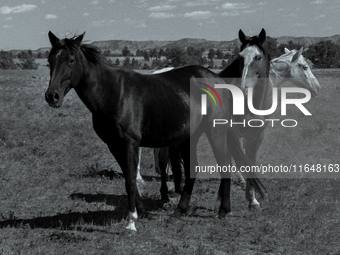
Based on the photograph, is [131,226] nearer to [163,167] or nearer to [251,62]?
[163,167]

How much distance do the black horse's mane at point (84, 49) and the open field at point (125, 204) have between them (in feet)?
7.53

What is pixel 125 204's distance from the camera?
7.07 meters

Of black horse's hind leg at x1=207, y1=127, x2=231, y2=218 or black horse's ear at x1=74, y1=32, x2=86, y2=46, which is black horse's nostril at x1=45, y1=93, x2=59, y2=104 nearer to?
black horse's ear at x1=74, y1=32, x2=86, y2=46

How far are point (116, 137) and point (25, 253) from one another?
173 cm

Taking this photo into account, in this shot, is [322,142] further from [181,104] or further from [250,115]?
[181,104]

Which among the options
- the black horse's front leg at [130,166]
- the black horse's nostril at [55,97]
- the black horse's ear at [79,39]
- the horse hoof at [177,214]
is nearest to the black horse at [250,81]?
the horse hoof at [177,214]

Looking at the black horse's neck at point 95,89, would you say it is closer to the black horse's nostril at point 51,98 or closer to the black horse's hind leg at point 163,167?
the black horse's nostril at point 51,98

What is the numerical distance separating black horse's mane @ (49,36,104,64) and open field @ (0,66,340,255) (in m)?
2.30

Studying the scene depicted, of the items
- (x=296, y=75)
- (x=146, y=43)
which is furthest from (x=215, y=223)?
(x=146, y=43)

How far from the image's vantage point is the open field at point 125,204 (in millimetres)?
4975

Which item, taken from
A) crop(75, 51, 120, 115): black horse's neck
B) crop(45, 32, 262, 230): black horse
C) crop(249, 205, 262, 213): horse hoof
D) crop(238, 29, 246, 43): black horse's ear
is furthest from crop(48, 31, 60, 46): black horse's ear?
crop(249, 205, 262, 213): horse hoof

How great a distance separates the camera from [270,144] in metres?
11.8

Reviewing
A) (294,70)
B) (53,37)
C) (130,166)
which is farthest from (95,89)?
(294,70)

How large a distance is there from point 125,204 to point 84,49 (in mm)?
3008
